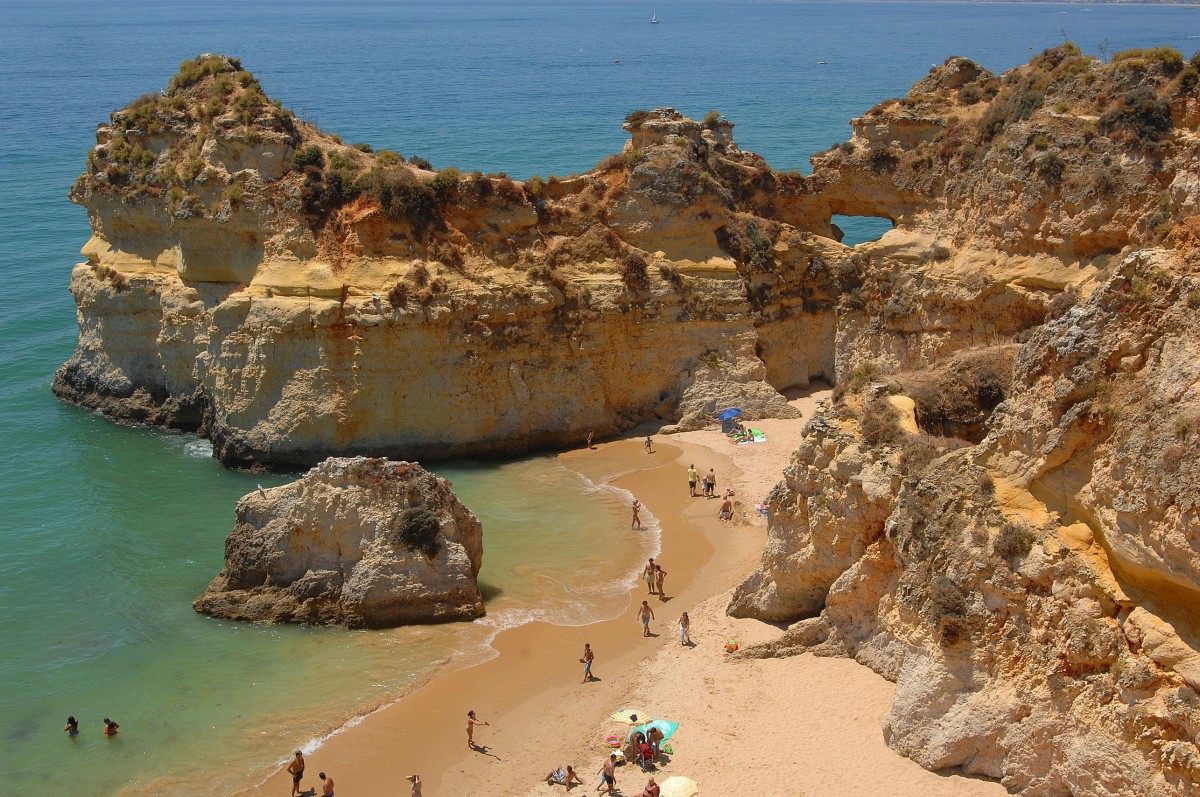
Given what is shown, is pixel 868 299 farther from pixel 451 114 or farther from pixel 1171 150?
pixel 451 114

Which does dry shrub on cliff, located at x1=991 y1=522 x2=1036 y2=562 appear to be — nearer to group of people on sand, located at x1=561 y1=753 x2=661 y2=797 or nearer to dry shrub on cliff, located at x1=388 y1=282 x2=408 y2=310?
group of people on sand, located at x1=561 y1=753 x2=661 y2=797

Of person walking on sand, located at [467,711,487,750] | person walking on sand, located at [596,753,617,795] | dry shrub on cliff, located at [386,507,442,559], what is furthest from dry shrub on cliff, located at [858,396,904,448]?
dry shrub on cliff, located at [386,507,442,559]

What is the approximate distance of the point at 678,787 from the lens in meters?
18.6

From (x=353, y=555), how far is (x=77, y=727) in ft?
21.1

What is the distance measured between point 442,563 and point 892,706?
10558 millimetres

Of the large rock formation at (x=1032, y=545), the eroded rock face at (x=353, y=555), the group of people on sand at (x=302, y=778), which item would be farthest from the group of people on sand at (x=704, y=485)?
the group of people on sand at (x=302, y=778)

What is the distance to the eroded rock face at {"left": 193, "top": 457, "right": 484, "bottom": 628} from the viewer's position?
80.7 ft

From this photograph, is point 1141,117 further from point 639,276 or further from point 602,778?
point 602,778

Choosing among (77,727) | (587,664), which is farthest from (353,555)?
(77,727)

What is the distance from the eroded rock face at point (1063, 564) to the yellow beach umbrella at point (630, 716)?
4381 mm

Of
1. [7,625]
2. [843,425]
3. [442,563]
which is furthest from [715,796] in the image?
[7,625]

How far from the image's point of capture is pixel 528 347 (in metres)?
34.2

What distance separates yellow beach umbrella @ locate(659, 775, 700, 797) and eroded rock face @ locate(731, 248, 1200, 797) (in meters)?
3.41

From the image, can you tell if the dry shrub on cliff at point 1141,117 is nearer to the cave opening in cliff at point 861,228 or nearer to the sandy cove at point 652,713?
the sandy cove at point 652,713
